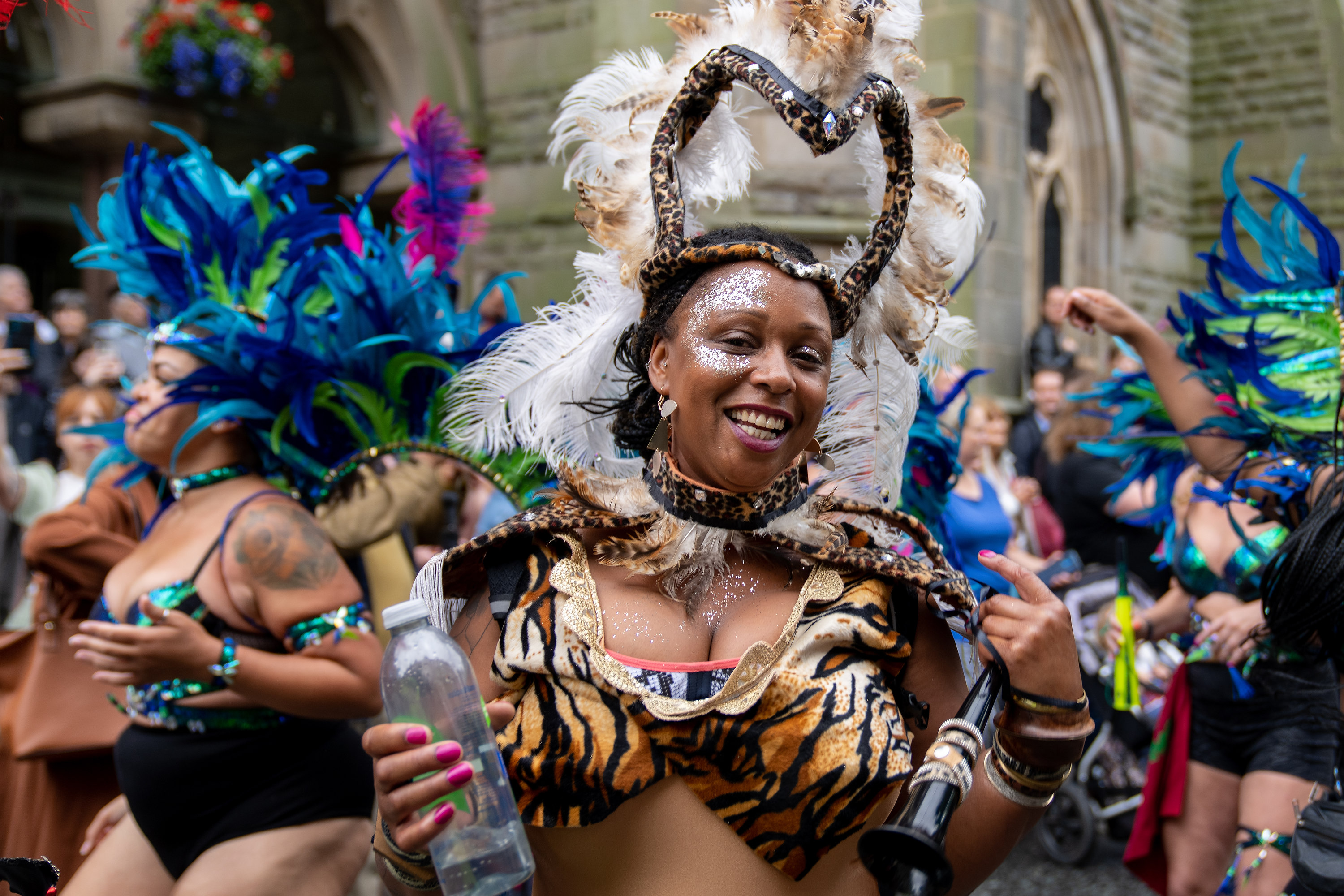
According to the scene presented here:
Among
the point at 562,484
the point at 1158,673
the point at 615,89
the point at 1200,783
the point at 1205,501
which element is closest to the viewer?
the point at 562,484

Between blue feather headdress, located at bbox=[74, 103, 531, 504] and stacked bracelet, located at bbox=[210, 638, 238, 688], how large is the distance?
70cm

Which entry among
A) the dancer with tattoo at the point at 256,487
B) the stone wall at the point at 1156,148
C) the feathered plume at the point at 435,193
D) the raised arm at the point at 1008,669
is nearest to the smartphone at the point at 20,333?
the dancer with tattoo at the point at 256,487

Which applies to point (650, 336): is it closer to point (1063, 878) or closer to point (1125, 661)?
point (1125, 661)

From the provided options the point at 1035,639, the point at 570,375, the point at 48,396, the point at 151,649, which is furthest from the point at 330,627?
the point at 48,396

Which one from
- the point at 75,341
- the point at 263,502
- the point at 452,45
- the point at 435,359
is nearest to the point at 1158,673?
the point at 435,359

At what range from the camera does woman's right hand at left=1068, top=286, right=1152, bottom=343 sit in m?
3.85

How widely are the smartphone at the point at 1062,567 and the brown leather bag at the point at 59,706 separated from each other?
4.28m

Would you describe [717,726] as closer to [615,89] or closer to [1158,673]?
[615,89]

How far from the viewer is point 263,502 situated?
127 inches

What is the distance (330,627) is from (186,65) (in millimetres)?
7153

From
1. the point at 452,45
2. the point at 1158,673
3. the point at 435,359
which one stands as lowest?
the point at 1158,673

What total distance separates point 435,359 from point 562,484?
147 cm

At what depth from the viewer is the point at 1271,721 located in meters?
3.72

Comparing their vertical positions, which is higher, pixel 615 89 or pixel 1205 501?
pixel 615 89
